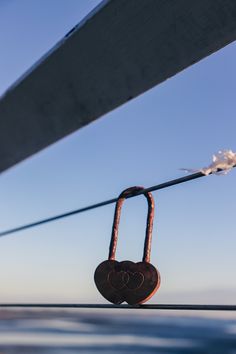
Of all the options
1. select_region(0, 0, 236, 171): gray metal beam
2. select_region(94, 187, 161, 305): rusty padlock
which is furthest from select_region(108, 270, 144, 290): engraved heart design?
select_region(0, 0, 236, 171): gray metal beam

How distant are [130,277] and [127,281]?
0.01 meters

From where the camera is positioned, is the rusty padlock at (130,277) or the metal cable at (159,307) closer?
the metal cable at (159,307)

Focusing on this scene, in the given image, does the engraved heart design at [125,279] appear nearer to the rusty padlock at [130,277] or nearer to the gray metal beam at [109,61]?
the rusty padlock at [130,277]

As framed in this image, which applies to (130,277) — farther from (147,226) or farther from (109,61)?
(109,61)

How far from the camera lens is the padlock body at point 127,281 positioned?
0.96 m

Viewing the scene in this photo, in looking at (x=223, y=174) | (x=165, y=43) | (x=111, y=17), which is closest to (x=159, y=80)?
(x=165, y=43)

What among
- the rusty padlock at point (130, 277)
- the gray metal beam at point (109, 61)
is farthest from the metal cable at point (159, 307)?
the gray metal beam at point (109, 61)

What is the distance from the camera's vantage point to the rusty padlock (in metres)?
0.96

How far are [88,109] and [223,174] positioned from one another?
3.05 ft

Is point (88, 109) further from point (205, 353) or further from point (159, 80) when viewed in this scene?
point (205, 353)

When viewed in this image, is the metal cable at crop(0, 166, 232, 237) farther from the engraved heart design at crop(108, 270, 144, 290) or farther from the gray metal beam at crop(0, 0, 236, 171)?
the gray metal beam at crop(0, 0, 236, 171)

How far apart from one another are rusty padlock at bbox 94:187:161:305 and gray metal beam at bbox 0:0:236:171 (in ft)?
1.63

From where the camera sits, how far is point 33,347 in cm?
3997

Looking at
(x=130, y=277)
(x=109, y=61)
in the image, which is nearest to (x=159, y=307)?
(x=130, y=277)
